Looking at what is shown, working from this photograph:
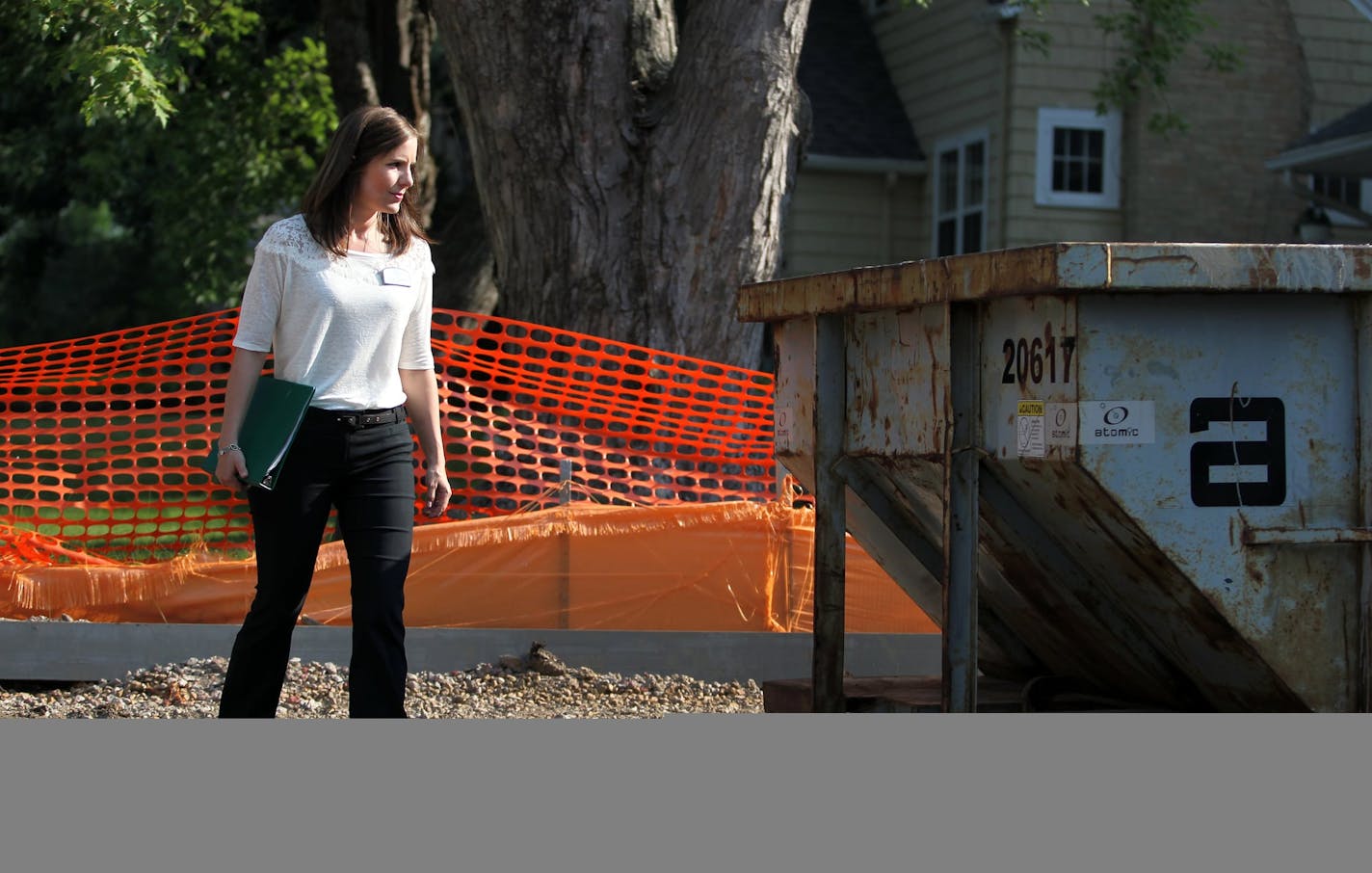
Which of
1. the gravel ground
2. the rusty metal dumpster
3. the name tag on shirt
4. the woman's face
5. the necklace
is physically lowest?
the gravel ground

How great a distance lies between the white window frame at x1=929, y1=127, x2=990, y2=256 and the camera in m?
18.9

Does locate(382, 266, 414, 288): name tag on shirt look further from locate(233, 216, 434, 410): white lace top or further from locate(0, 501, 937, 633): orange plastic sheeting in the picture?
locate(0, 501, 937, 633): orange plastic sheeting

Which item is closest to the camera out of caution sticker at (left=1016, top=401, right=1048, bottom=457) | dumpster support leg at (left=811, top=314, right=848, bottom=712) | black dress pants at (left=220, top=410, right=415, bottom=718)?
caution sticker at (left=1016, top=401, right=1048, bottom=457)

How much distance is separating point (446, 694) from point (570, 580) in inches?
38.8

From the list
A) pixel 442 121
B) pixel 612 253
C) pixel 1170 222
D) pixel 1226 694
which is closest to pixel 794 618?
pixel 612 253

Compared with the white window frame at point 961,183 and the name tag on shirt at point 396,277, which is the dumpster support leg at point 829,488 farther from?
the white window frame at point 961,183

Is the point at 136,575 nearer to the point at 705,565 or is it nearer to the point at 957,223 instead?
the point at 705,565

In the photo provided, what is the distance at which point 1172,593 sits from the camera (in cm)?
454

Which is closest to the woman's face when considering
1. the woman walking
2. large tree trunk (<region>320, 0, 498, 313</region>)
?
the woman walking

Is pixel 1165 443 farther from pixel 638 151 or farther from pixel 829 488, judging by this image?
pixel 638 151

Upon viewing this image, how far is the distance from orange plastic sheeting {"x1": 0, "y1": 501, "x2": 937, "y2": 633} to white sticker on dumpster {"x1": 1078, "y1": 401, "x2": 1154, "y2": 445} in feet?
11.1

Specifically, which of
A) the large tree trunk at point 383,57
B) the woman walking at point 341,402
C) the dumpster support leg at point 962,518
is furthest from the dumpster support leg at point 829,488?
the large tree trunk at point 383,57

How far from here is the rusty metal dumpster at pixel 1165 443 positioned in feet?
14.3

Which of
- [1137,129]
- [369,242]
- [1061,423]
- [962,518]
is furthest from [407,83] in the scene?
[1061,423]
